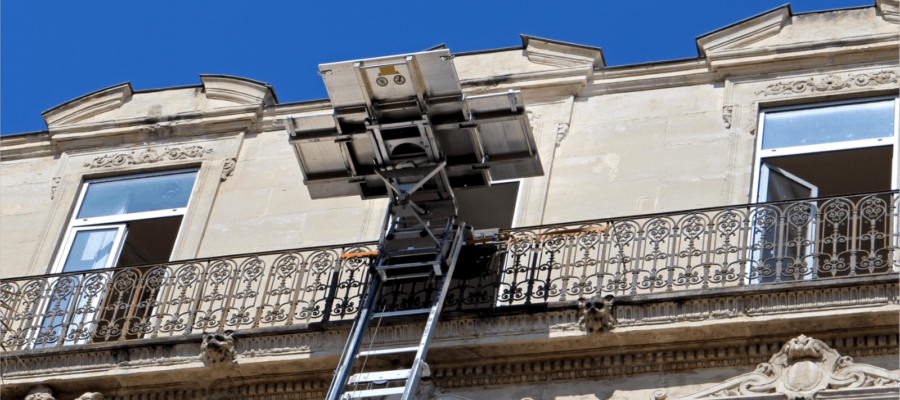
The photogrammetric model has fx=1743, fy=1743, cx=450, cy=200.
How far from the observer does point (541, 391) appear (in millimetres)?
11516

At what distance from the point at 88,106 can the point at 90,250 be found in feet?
5.13

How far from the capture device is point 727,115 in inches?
531

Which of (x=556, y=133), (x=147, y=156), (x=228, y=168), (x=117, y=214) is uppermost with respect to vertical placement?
(x=556, y=133)

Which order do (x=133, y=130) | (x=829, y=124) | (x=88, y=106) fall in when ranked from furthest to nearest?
(x=88, y=106)
(x=133, y=130)
(x=829, y=124)

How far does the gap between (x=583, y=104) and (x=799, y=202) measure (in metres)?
2.64

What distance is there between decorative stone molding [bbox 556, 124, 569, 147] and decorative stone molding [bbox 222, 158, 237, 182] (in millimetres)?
2754

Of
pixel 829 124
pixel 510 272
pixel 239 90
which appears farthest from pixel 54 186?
pixel 829 124

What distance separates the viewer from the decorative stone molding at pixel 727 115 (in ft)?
44.1

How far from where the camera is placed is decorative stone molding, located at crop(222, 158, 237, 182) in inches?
569

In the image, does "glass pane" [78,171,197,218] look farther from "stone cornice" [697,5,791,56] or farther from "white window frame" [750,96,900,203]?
"white window frame" [750,96,900,203]

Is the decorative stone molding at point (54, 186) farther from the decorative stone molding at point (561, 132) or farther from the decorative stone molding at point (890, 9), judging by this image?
the decorative stone molding at point (890, 9)

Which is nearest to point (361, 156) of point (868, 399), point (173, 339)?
point (173, 339)

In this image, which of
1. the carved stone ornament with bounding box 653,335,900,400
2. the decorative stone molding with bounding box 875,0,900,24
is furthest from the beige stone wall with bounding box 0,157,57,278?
the decorative stone molding with bounding box 875,0,900,24

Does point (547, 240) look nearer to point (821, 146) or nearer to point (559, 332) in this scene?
point (559, 332)
